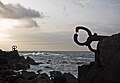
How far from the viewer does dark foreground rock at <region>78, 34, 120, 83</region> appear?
353 cm

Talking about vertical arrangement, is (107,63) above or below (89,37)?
below

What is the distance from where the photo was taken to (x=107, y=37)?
3.88 metres

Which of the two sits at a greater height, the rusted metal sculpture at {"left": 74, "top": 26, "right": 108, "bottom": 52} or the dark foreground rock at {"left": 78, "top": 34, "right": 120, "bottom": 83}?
the rusted metal sculpture at {"left": 74, "top": 26, "right": 108, "bottom": 52}

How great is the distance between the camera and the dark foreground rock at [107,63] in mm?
3529

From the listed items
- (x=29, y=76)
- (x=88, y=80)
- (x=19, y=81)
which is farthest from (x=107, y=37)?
(x=29, y=76)

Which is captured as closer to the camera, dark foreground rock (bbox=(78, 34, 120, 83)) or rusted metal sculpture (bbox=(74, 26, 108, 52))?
dark foreground rock (bbox=(78, 34, 120, 83))

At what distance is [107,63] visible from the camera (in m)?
3.64

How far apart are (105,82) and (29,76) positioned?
731 inches

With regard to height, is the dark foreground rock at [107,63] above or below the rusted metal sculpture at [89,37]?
below

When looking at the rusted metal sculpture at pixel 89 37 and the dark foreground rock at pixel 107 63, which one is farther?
the rusted metal sculpture at pixel 89 37

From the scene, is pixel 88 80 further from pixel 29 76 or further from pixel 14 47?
pixel 14 47

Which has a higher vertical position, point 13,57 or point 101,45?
point 101,45

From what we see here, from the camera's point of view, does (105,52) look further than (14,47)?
No

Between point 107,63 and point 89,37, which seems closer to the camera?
point 107,63
